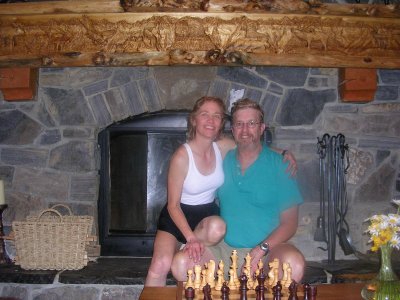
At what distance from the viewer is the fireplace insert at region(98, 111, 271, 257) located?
3072 millimetres

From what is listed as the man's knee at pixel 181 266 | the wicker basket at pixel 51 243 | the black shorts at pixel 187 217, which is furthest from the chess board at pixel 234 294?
the wicker basket at pixel 51 243

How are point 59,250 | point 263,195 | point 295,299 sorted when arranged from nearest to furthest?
1. point 295,299
2. point 263,195
3. point 59,250

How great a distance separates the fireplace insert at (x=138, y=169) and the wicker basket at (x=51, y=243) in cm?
39

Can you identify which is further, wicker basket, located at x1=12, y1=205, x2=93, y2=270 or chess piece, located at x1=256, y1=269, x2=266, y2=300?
wicker basket, located at x1=12, y1=205, x2=93, y2=270

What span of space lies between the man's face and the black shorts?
370 mm

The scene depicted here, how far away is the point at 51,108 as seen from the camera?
3.00 m

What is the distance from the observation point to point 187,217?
2.30 m

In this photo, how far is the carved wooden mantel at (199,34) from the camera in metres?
2.71

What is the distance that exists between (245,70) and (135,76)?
2.27 ft

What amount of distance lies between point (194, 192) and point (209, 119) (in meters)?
0.36

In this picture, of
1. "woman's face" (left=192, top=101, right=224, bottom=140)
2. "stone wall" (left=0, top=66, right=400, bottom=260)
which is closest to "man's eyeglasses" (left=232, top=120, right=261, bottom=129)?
"woman's face" (left=192, top=101, right=224, bottom=140)

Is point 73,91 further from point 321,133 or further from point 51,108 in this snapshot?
point 321,133

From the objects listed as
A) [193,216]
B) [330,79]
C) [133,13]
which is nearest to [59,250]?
[193,216]

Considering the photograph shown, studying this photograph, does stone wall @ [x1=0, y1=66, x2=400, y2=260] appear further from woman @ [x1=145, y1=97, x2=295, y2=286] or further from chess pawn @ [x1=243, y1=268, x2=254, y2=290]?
chess pawn @ [x1=243, y1=268, x2=254, y2=290]
